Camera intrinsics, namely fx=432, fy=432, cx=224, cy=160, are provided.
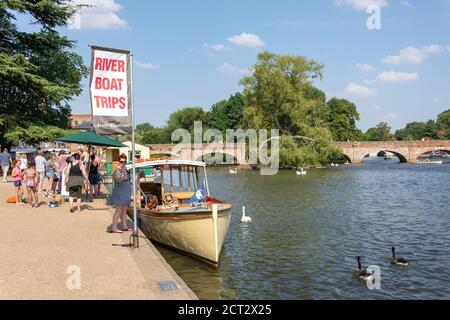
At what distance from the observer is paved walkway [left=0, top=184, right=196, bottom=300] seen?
7.04 meters

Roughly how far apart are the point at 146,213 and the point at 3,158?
15455 millimetres

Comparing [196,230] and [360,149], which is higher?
[360,149]

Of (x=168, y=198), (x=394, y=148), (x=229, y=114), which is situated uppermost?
(x=229, y=114)

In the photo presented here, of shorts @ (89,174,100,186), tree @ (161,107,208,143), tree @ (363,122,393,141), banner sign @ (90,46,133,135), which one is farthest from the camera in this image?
tree @ (363,122,393,141)

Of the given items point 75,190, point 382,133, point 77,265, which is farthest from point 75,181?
point 382,133

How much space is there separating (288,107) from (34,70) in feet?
115

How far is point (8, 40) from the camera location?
1268 inches

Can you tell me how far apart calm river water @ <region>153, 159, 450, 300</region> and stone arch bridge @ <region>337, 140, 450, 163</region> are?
2217 inches

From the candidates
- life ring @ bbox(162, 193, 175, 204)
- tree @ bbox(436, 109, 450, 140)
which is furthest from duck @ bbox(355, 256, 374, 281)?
tree @ bbox(436, 109, 450, 140)

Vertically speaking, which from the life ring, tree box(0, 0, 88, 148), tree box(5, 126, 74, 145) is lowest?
the life ring

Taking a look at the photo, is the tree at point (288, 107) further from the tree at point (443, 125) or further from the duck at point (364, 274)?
the tree at point (443, 125)

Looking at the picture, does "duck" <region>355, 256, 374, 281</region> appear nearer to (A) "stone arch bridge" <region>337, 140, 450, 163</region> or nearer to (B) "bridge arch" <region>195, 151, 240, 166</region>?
(B) "bridge arch" <region>195, 151, 240, 166</region>

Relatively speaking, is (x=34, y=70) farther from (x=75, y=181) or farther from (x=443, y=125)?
(x=443, y=125)

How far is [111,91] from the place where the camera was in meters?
10.6
